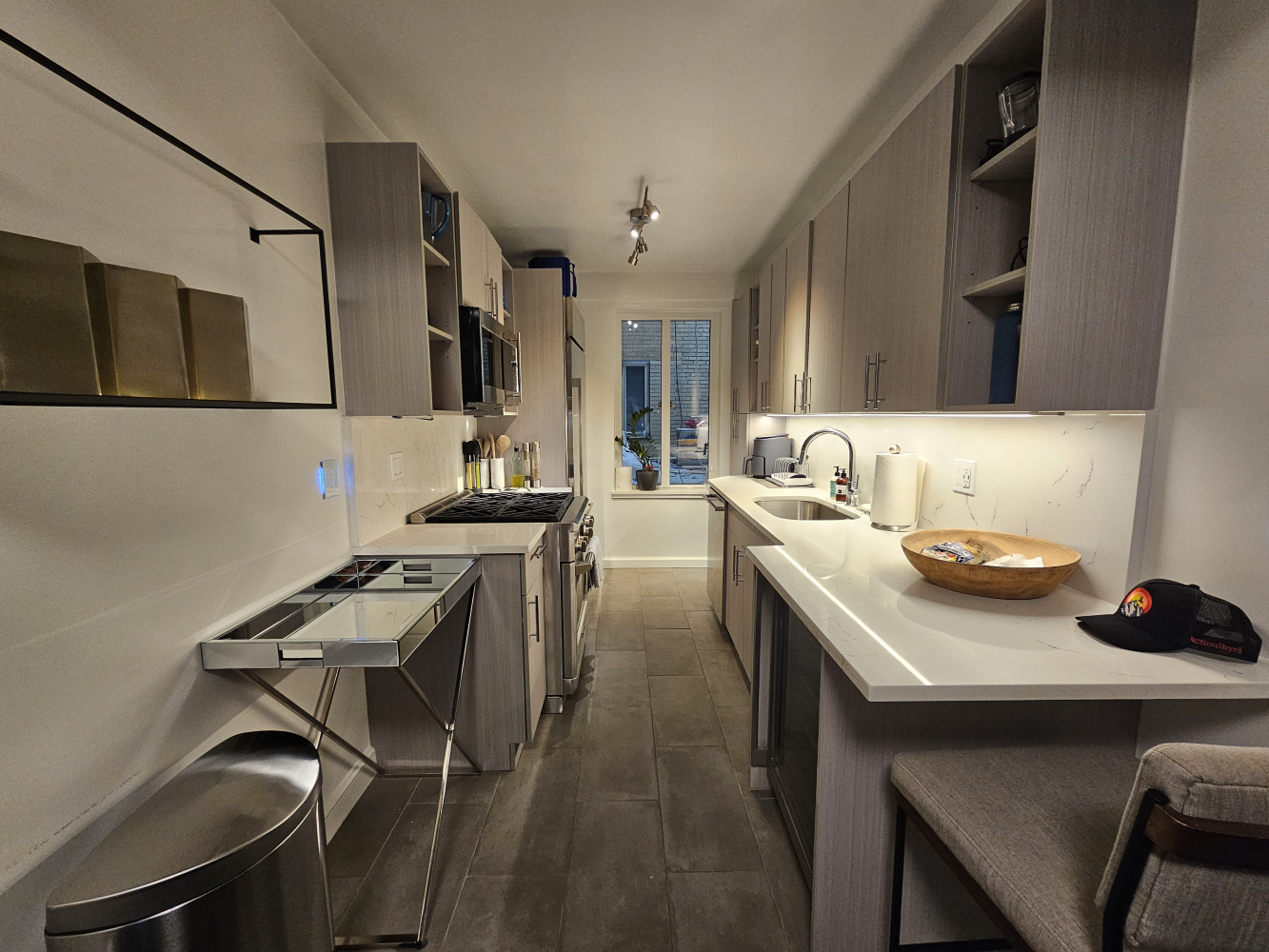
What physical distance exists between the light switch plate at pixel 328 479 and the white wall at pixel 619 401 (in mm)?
2764

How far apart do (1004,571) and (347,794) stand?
225cm

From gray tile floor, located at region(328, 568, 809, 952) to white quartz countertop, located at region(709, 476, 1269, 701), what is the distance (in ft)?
3.10

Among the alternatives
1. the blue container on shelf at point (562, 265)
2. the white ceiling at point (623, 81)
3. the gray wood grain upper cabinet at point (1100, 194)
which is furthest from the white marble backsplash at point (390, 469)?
the gray wood grain upper cabinet at point (1100, 194)

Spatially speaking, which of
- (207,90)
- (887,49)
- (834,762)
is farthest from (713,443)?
(207,90)

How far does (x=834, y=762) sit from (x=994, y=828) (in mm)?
→ 330

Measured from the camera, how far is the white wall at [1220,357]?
1.01m

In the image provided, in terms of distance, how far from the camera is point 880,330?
1822 millimetres

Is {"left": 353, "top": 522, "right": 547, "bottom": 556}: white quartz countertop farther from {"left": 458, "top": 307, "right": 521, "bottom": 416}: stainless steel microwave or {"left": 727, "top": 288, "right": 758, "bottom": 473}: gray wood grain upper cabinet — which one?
{"left": 727, "top": 288, "right": 758, "bottom": 473}: gray wood grain upper cabinet

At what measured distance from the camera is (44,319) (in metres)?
0.69

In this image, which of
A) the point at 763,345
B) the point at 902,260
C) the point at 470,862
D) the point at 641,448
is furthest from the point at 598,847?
the point at 641,448

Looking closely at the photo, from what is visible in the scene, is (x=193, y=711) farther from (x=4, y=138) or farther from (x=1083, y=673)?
(x=1083, y=673)

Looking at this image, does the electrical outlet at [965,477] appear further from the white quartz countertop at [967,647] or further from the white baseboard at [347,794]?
the white baseboard at [347,794]

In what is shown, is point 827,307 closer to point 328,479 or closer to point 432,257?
point 432,257

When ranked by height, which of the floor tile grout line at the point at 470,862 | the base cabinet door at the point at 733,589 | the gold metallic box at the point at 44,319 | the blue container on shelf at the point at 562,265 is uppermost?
the blue container on shelf at the point at 562,265
